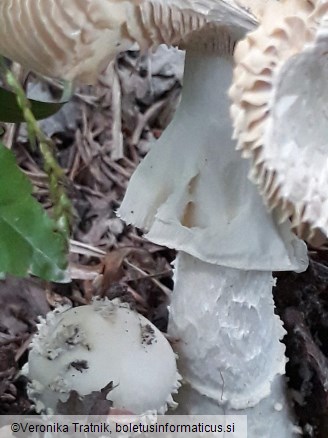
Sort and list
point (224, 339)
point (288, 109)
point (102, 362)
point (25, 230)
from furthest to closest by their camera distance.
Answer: point (224, 339) → point (102, 362) → point (25, 230) → point (288, 109)

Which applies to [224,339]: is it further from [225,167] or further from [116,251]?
[116,251]

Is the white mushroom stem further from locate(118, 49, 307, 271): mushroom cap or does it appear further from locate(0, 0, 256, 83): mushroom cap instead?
locate(0, 0, 256, 83): mushroom cap

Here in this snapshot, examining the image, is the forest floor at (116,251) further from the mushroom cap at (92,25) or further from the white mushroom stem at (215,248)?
the mushroom cap at (92,25)

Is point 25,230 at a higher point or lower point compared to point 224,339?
higher

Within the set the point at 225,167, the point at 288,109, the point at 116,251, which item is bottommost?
the point at 116,251

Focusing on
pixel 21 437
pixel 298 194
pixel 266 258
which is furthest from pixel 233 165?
pixel 21 437

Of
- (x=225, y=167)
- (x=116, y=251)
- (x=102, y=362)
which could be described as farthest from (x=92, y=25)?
(x=116, y=251)

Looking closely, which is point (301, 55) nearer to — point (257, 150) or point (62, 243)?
point (257, 150)
